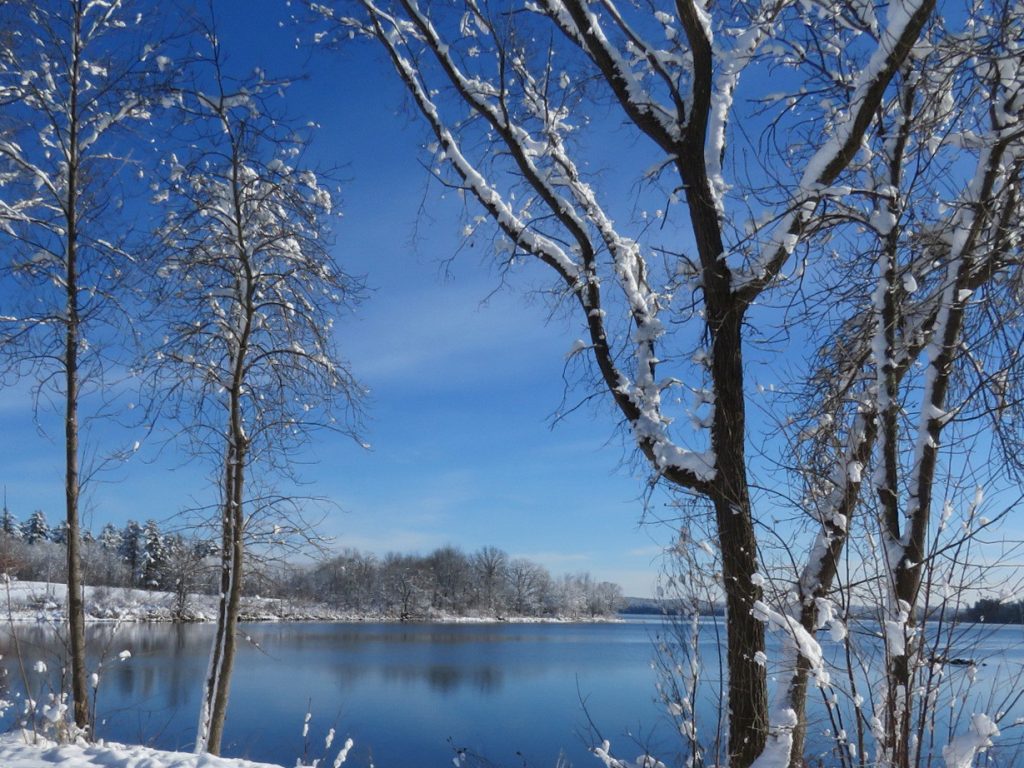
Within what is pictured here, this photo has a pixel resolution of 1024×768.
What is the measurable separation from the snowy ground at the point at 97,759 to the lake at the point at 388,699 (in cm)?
102

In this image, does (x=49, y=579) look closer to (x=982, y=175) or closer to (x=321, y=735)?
(x=982, y=175)

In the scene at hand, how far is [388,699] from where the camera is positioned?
22953 mm

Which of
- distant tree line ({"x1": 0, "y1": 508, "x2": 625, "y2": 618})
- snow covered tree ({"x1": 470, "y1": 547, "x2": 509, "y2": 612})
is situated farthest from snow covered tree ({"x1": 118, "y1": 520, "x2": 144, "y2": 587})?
snow covered tree ({"x1": 470, "y1": 547, "x2": 509, "y2": 612})

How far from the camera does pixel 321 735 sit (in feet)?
52.9

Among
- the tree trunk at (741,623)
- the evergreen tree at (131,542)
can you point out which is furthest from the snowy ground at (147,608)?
the evergreen tree at (131,542)

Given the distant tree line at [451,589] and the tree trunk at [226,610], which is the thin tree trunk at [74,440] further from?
the distant tree line at [451,589]

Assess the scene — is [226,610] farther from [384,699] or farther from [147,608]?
[147,608]

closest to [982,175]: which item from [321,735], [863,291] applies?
[863,291]

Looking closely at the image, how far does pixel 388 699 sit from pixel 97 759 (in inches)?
757

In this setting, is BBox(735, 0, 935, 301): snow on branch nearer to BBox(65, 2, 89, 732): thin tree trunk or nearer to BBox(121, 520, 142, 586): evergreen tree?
BBox(65, 2, 89, 732): thin tree trunk

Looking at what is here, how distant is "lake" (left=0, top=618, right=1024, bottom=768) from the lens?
12492mm

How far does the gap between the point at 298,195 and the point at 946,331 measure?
601 centimetres

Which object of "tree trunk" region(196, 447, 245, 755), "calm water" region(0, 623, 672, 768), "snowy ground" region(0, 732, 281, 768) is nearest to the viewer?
"snowy ground" region(0, 732, 281, 768)

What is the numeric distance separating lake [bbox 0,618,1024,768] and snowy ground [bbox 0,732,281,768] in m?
1.02
